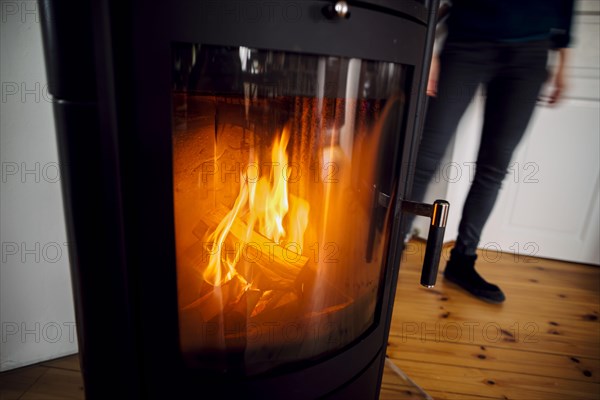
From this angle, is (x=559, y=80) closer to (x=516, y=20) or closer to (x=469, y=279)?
(x=516, y=20)

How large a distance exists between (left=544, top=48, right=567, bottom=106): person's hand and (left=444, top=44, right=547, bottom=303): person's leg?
139 mm

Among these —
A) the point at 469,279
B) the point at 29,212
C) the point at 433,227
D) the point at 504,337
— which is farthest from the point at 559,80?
the point at 29,212

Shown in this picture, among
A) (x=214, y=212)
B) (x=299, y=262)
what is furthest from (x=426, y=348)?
(x=214, y=212)

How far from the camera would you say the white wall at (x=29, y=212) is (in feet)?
2.48

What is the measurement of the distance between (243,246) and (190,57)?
10.6 inches

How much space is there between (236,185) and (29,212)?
510 millimetres

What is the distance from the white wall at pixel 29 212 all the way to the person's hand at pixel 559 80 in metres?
1.37

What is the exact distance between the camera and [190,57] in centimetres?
46

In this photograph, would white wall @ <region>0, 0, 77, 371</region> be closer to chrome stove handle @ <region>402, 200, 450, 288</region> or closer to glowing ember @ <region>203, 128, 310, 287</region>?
glowing ember @ <region>203, 128, 310, 287</region>

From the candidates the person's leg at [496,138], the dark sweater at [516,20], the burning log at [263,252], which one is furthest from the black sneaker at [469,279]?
the burning log at [263,252]

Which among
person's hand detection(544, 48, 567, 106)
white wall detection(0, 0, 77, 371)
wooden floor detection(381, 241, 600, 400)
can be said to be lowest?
wooden floor detection(381, 241, 600, 400)

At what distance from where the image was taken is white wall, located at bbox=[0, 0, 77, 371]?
756mm

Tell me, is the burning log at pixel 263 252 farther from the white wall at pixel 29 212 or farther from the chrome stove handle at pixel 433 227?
the white wall at pixel 29 212

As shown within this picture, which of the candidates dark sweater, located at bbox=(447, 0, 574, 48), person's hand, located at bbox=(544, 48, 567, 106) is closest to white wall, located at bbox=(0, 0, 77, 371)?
dark sweater, located at bbox=(447, 0, 574, 48)
